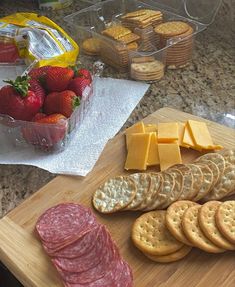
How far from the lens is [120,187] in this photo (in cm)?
90

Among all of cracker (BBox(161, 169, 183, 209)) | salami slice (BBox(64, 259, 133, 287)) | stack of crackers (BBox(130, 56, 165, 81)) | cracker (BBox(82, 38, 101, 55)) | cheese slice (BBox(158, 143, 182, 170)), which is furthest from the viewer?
cracker (BBox(82, 38, 101, 55))

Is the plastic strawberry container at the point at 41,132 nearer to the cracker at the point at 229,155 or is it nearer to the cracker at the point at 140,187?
the cracker at the point at 140,187

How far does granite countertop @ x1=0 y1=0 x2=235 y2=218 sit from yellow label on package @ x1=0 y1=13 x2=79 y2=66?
0.09m

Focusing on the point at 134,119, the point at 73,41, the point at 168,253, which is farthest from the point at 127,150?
the point at 73,41

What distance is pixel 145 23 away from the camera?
4.45 feet

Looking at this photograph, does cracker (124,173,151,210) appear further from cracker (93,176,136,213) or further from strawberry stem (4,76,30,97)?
strawberry stem (4,76,30,97)

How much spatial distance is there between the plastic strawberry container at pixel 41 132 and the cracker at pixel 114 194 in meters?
0.16

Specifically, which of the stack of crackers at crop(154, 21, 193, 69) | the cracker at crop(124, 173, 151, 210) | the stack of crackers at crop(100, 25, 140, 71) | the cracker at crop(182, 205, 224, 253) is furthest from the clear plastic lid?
the cracker at crop(182, 205, 224, 253)

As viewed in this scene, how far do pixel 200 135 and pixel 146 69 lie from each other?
35 centimetres

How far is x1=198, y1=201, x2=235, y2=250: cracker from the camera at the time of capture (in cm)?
75

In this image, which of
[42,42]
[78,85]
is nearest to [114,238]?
[78,85]

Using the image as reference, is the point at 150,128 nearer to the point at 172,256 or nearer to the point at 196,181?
the point at 196,181

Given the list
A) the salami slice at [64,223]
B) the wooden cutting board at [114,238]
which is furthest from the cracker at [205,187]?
the salami slice at [64,223]

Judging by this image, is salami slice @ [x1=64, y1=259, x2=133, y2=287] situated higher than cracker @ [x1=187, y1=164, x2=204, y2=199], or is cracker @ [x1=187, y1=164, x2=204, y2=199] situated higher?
cracker @ [x1=187, y1=164, x2=204, y2=199]
